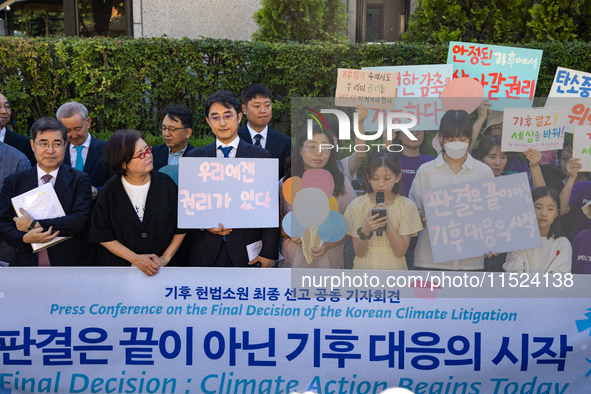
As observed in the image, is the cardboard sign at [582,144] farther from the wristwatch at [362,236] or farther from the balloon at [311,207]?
the balloon at [311,207]

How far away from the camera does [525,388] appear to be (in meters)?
2.79

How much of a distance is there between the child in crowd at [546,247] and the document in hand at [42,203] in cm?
277

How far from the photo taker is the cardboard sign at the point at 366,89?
308 centimetres

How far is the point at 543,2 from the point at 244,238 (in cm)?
574

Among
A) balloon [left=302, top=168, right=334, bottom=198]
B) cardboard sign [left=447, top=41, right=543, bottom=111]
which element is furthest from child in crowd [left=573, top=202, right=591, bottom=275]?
balloon [left=302, top=168, right=334, bottom=198]

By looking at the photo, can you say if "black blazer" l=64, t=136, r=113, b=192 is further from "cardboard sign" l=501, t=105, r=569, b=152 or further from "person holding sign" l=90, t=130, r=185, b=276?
"cardboard sign" l=501, t=105, r=569, b=152

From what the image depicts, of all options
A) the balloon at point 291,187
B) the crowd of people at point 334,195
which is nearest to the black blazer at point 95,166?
the crowd of people at point 334,195

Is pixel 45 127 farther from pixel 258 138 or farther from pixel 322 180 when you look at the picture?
pixel 322 180

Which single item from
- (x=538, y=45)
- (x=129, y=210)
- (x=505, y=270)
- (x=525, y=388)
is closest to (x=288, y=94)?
(x=538, y=45)

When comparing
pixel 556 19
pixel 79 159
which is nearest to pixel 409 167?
pixel 79 159

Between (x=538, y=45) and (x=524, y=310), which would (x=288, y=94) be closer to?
(x=538, y=45)

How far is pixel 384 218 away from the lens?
2789mm

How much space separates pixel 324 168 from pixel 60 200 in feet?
5.59

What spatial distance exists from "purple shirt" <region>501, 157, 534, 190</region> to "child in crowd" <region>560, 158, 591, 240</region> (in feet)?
0.78
